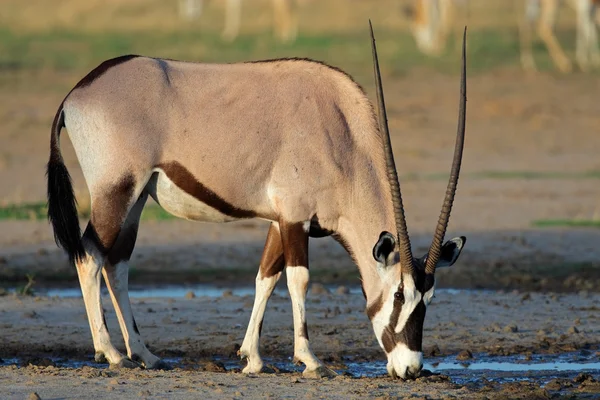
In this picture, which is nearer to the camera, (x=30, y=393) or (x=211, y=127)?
(x=30, y=393)

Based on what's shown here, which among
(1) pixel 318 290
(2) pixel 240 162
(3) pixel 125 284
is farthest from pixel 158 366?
(1) pixel 318 290

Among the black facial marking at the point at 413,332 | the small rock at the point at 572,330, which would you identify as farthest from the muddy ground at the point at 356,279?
the black facial marking at the point at 413,332

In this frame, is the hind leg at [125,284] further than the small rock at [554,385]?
Yes

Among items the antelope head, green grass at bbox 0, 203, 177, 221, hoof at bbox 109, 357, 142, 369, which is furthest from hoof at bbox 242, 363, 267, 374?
green grass at bbox 0, 203, 177, 221

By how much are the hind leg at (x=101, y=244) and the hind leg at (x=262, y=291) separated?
680 millimetres

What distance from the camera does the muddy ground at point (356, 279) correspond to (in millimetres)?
7492

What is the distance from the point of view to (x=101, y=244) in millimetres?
8109

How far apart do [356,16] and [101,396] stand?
96.6 feet

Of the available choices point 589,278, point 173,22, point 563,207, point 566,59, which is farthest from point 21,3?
point 589,278

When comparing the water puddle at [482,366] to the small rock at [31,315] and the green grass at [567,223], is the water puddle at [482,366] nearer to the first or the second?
the small rock at [31,315]

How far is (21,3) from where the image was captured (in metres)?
38.1

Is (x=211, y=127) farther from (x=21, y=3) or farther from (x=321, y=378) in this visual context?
(x=21, y=3)

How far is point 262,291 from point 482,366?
4.78 ft

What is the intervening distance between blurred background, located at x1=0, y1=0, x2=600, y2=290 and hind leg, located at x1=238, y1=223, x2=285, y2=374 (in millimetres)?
3266
